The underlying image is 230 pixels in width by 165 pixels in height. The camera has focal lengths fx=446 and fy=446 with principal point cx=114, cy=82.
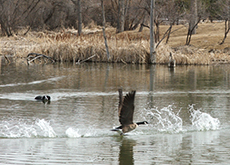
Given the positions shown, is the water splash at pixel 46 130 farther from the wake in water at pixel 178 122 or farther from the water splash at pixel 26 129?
the wake in water at pixel 178 122

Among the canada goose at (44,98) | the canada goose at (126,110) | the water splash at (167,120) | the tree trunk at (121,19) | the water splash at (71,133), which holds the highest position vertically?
the tree trunk at (121,19)

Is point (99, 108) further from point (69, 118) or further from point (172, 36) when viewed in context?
point (172, 36)

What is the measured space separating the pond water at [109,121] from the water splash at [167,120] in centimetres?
2

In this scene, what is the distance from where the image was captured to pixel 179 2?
3984cm

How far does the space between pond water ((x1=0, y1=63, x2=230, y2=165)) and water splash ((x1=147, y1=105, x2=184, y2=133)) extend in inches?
0.9

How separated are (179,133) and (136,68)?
15.1 meters

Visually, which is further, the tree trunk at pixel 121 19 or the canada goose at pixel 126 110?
the tree trunk at pixel 121 19

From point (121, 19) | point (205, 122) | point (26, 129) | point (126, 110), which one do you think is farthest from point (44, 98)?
point (121, 19)

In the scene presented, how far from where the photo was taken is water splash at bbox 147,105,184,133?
1003 cm

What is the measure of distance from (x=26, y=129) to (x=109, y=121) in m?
2.10

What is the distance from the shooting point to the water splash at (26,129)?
9.09 metres

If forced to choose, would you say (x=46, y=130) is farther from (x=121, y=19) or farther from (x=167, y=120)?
(x=121, y=19)

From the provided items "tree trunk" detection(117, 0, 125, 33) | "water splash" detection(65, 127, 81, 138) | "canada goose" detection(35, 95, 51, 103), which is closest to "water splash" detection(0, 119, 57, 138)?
"water splash" detection(65, 127, 81, 138)

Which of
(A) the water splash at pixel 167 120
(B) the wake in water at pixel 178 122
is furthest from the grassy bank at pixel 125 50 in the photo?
(B) the wake in water at pixel 178 122
